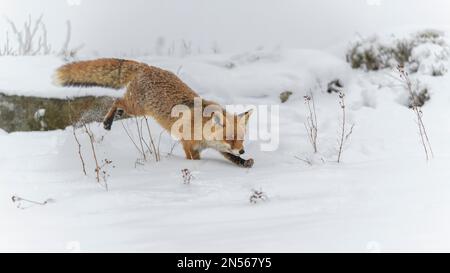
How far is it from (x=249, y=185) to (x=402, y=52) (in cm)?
475

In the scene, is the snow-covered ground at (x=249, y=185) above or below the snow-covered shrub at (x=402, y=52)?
below

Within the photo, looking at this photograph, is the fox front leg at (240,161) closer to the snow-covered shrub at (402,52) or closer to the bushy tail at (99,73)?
the bushy tail at (99,73)

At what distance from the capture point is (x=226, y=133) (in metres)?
4.88

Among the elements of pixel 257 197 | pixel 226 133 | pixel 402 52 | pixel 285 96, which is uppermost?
pixel 402 52

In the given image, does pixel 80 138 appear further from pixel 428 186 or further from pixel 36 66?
pixel 428 186

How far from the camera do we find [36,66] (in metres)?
6.16

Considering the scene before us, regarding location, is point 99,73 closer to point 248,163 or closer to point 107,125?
point 107,125

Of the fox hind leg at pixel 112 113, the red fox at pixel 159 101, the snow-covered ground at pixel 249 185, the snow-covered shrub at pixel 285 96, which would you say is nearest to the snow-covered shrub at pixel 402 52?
the snow-covered ground at pixel 249 185

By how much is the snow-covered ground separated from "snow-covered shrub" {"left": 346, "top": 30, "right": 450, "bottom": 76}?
1.54ft

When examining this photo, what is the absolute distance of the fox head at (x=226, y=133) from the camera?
191 inches

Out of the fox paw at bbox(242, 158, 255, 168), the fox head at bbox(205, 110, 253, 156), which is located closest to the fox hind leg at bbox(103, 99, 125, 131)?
the fox head at bbox(205, 110, 253, 156)

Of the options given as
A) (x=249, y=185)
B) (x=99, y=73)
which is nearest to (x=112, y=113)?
(x=99, y=73)

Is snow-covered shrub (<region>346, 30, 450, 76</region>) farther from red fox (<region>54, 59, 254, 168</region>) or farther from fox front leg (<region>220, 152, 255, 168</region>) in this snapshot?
fox front leg (<region>220, 152, 255, 168</region>)
